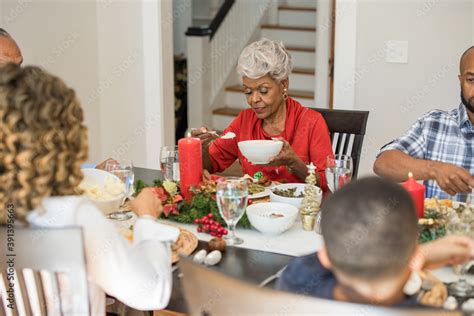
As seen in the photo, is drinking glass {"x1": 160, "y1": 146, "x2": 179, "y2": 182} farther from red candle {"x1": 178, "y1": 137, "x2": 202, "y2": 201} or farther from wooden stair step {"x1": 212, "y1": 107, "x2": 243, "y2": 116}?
wooden stair step {"x1": 212, "y1": 107, "x2": 243, "y2": 116}

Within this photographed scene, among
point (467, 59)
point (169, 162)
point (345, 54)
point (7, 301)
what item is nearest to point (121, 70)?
point (345, 54)

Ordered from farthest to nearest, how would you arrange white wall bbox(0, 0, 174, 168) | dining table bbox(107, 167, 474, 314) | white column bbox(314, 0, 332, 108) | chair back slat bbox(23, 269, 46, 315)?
1. white column bbox(314, 0, 332, 108)
2. white wall bbox(0, 0, 174, 168)
3. dining table bbox(107, 167, 474, 314)
4. chair back slat bbox(23, 269, 46, 315)

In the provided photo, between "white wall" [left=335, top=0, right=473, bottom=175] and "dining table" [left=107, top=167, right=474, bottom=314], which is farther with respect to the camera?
"white wall" [left=335, top=0, right=473, bottom=175]

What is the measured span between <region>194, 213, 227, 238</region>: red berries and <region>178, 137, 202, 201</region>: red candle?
0.22 metres

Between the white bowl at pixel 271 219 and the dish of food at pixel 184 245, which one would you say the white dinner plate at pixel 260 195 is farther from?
the dish of food at pixel 184 245

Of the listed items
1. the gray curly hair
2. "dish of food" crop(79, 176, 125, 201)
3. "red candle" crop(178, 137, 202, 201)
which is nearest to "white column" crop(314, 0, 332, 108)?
the gray curly hair

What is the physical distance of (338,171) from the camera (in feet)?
6.73

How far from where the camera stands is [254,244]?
6.19 ft

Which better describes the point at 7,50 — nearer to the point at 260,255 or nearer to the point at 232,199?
the point at 232,199

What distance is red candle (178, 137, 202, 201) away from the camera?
2207mm

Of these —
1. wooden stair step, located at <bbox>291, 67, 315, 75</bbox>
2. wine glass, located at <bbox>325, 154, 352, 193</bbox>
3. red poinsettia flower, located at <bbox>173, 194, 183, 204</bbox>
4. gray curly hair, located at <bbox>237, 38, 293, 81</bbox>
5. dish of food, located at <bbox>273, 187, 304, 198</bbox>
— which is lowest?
red poinsettia flower, located at <bbox>173, 194, 183, 204</bbox>

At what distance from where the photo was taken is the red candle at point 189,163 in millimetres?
2207

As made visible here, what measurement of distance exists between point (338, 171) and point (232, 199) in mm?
397

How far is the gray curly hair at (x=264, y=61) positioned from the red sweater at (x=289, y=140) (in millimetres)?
190
